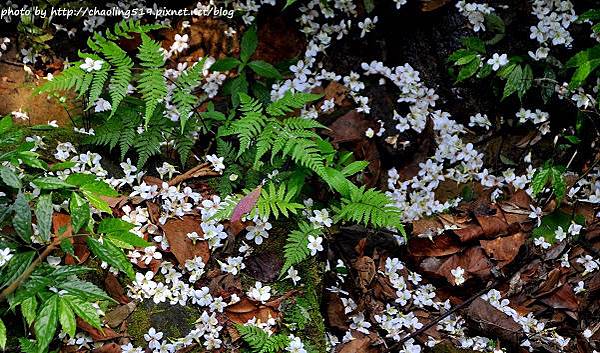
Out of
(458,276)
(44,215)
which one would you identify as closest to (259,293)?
(44,215)

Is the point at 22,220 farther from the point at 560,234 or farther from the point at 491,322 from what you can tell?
the point at 560,234

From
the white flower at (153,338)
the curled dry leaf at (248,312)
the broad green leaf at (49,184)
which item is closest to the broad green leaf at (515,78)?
the curled dry leaf at (248,312)

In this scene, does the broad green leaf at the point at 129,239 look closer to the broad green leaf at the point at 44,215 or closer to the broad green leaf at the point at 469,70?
the broad green leaf at the point at 44,215

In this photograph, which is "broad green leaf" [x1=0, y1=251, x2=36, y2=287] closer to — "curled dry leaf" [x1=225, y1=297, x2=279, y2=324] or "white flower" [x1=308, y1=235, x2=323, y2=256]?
"curled dry leaf" [x1=225, y1=297, x2=279, y2=324]

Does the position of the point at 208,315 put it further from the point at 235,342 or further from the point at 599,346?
the point at 599,346

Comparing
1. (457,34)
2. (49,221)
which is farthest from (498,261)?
(49,221)
